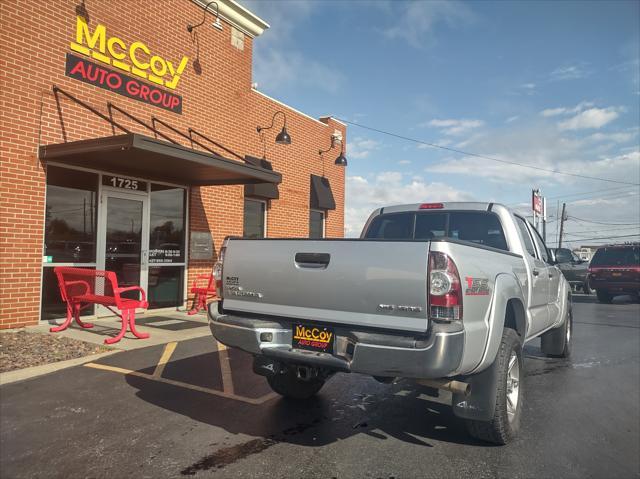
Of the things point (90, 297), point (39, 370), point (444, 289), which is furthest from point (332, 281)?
point (90, 297)

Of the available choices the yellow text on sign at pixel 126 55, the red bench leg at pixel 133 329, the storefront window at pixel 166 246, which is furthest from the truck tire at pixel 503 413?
the yellow text on sign at pixel 126 55

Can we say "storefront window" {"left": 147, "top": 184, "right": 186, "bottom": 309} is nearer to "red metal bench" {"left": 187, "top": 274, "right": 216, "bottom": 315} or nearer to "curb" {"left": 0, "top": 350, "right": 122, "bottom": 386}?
"red metal bench" {"left": 187, "top": 274, "right": 216, "bottom": 315}

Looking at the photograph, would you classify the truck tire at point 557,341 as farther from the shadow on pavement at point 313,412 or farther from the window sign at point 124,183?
the window sign at point 124,183

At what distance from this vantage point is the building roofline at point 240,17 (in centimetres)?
1131

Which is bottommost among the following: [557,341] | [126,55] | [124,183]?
[557,341]

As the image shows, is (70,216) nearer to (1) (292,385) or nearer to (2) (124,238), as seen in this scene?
(2) (124,238)

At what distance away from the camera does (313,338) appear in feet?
11.3

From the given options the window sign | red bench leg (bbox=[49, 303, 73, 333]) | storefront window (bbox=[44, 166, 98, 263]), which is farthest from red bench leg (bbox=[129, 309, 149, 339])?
the window sign

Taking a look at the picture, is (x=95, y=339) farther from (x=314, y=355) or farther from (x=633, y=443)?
(x=633, y=443)

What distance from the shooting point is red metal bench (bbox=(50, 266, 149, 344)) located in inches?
273

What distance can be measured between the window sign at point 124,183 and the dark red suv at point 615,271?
1442 cm

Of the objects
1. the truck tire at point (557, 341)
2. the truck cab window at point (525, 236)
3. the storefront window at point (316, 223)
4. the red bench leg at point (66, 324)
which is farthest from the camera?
the storefront window at point (316, 223)

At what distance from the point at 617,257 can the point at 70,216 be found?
54.1 feet

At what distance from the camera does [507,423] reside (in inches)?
141
